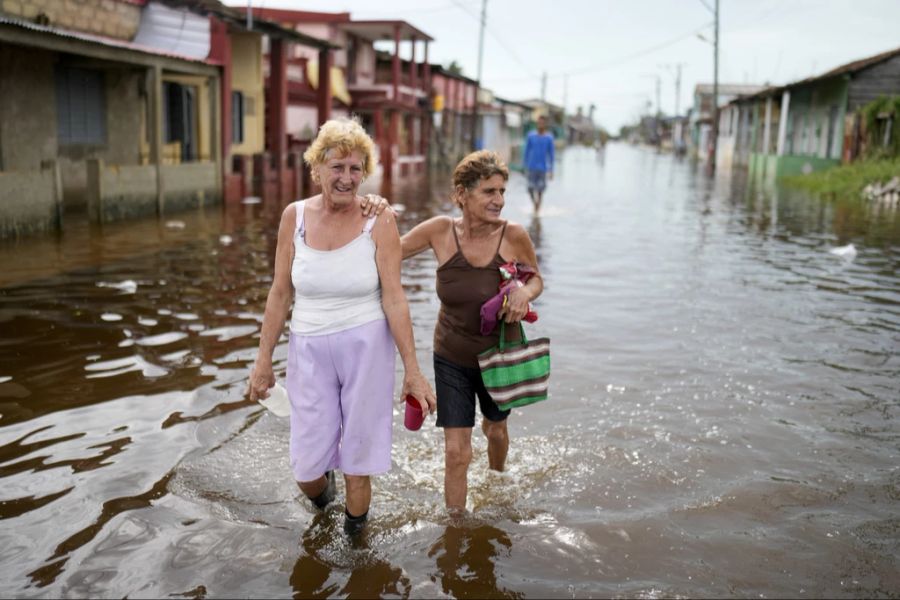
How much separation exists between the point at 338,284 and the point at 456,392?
0.92m

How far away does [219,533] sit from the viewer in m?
4.10

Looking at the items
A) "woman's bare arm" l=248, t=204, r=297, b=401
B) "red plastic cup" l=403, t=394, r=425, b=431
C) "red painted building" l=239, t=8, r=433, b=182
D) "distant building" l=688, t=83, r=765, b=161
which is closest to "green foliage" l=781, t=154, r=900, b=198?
"red painted building" l=239, t=8, r=433, b=182

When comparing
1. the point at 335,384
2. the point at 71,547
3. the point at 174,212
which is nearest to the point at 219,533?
the point at 71,547

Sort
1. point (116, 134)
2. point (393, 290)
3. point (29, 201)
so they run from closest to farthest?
point (393, 290) → point (29, 201) → point (116, 134)

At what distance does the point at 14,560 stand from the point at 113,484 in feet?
2.76

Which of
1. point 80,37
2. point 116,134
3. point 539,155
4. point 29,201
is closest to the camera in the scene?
point 29,201

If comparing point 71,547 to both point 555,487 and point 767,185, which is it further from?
point 767,185

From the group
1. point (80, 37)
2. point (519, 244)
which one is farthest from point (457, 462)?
point (80, 37)

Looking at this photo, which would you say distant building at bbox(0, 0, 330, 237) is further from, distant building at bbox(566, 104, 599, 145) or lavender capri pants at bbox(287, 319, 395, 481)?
distant building at bbox(566, 104, 599, 145)

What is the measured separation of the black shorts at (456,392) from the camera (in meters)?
4.25

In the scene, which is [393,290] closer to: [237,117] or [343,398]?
[343,398]

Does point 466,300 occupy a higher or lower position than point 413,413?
higher

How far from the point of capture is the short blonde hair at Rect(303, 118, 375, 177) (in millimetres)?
3695

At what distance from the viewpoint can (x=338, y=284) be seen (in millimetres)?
3721
